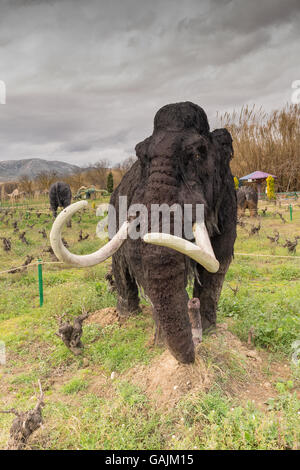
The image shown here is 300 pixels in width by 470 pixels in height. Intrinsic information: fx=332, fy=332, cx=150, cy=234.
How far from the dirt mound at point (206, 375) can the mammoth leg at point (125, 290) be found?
1178 mm

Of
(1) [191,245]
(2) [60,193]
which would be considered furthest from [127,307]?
(2) [60,193]

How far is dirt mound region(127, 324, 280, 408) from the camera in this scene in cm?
271

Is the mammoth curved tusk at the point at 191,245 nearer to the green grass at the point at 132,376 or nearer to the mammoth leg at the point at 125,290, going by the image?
the green grass at the point at 132,376

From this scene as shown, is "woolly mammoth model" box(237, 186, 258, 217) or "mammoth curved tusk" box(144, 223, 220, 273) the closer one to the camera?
"mammoth curved tusk" box(144, 223, 220, 273)

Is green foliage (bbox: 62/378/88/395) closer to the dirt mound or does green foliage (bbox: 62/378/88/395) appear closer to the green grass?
the green grass

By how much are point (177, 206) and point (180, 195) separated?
0.45ft

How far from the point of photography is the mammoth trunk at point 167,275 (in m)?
2.31

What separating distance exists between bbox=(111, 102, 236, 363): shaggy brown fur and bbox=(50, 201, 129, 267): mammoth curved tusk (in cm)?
20

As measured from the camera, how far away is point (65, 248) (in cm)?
224

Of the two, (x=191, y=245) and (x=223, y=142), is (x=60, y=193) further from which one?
(x=191, y=245)

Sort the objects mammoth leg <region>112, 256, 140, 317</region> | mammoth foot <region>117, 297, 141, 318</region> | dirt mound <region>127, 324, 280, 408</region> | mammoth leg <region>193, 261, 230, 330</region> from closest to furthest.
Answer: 1. dirt mound <region>127, 324, 280, 408</region>
2. mammoth leg <region>193, 261, 230, 330</region>
3. mammoth leg <region>112, 256, 140, 317</region>
4. mammoth foot <region>117, 297, 141, 318</region>

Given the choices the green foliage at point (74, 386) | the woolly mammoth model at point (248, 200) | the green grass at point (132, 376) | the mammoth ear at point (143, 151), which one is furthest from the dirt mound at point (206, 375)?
the woolly mammoth model at point (248, 200)

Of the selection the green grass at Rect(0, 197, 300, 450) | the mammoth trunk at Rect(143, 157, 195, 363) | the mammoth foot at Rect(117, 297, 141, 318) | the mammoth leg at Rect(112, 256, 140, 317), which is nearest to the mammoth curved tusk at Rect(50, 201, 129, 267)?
the mammoth trunk at Rect(143, 157, 195, 363)
